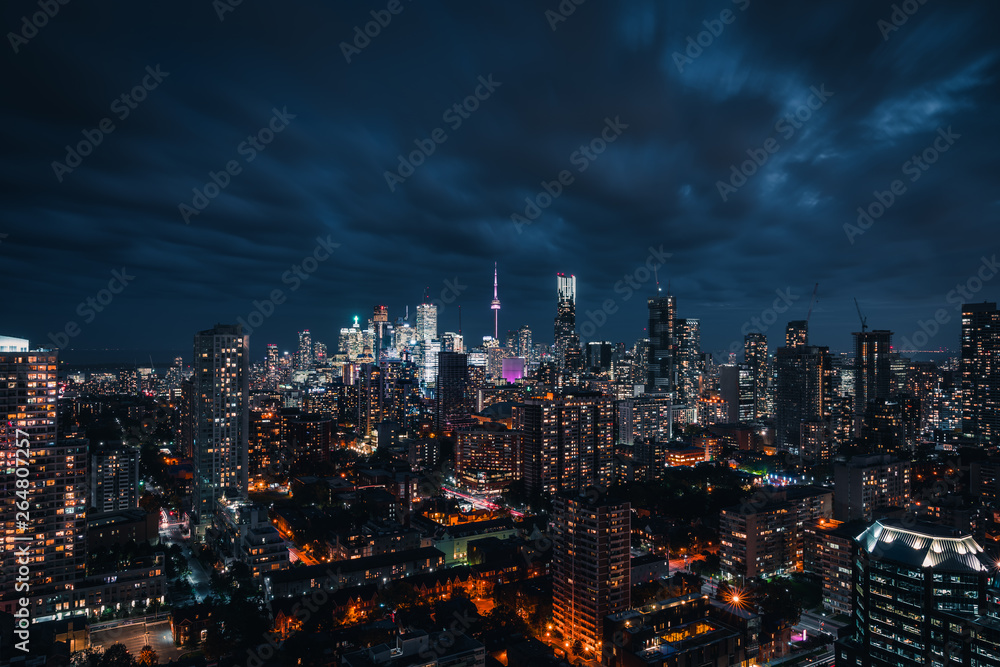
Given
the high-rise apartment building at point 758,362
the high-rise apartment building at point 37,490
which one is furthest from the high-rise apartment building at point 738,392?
the high-rise apartment building at point 37,490

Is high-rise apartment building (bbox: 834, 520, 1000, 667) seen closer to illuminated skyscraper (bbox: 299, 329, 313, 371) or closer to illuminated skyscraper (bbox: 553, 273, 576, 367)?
illuminated skyscraper (bbox: 553, 273, 576, 367)

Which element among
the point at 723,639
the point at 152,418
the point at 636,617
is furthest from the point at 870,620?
the point at 152,418

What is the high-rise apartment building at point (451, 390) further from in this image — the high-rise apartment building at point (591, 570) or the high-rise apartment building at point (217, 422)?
the high-rise apartment building at point (591, 570)

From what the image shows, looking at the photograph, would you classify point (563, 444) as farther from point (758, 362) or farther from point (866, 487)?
point (758, 362)

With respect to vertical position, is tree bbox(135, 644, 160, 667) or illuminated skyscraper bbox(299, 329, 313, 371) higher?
illuminated skyscraper bbox(299, 329, 313, 371)

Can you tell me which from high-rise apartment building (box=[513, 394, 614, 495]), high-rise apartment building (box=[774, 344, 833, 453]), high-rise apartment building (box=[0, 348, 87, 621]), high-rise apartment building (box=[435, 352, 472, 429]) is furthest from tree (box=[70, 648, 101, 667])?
high-rise apartment building (box=[774, 344, 833, 453])

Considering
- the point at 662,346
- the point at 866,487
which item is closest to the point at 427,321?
the point at 662,346
